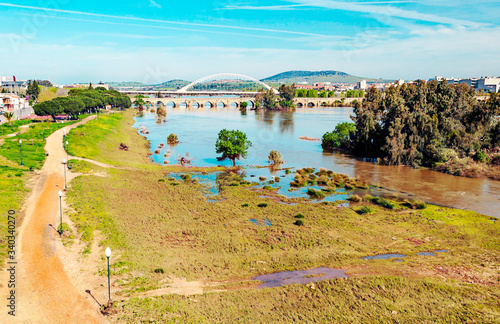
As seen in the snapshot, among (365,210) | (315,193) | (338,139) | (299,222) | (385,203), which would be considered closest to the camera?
(299,222)

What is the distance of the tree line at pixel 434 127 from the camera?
4875 cm

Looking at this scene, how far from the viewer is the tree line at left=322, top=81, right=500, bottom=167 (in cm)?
4875

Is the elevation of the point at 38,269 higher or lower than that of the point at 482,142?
lower

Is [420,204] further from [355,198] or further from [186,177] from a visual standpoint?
[186,177]

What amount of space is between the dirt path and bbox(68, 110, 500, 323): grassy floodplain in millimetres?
1373

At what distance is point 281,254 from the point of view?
853 inches

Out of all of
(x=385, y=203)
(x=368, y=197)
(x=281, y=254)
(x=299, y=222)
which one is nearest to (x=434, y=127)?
(x=368, y=197)

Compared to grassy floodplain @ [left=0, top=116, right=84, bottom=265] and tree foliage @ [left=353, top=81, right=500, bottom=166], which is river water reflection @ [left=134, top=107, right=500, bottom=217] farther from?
grassy floodplain @ [left=0, top=116, right=84, bottom=265]

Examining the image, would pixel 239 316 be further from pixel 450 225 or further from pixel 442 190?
pixel 442 190

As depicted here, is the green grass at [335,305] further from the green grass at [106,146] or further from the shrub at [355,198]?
the green grass at [106,146]

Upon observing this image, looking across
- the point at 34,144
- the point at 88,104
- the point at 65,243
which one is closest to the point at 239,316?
the point at 65,243

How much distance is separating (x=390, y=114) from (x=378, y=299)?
40325mm

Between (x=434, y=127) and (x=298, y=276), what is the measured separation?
38866mm

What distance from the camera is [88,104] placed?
87875mm
